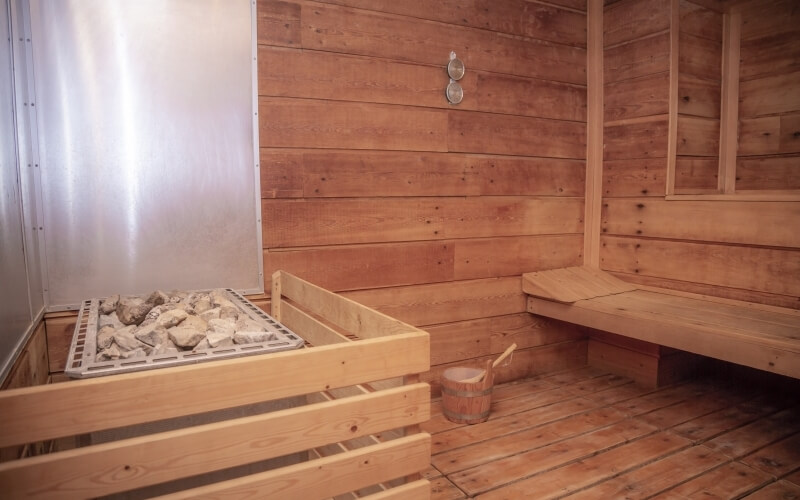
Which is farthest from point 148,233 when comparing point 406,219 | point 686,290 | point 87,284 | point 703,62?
point 703,62

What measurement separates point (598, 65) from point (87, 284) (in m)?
2.68

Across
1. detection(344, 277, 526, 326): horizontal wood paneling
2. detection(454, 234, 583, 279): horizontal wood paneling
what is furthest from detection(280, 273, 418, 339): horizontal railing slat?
detection(454, 234, 583, 279): horizontal wood paneling

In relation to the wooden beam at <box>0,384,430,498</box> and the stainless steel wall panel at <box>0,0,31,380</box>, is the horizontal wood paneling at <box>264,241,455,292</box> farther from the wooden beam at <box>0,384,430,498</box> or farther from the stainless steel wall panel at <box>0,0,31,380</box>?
the wooden beam at <box>0,384,430,498</box>

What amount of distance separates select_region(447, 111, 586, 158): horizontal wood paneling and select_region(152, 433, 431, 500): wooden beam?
1666 millimetres

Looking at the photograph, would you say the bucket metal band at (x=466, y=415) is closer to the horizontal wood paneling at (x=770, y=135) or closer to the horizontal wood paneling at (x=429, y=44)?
the horizontal wood paneling at (x=429, y=44)

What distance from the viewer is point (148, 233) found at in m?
1.91

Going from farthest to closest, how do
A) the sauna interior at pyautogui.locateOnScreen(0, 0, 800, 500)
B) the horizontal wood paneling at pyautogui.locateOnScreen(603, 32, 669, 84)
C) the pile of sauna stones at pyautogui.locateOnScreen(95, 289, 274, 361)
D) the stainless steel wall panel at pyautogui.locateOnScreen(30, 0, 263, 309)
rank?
1. the horizontal wood paneling at pyautogui.locateOnScreen(603, 32, 669, 84)
2. the stainless steel wall panel at pyautogui.locateOnScreen(30, 0, 263, 309)
3. the pile of sauna stones at pyautogui.locateOnScreen(95, 289, 274, 361)
4. the sauna interior at pyautogui.locateOnScreen(0, 0, 800, 500)

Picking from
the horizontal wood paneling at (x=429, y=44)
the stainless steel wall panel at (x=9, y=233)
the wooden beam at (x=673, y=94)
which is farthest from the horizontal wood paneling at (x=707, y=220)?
the stainless steel wall panel at (x=9, y=233)

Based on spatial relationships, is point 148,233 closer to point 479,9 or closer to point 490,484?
point 490,484

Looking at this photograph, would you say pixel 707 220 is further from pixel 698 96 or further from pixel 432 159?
pixel 432 159

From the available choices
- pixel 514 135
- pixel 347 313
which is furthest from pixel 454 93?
pixel 347 313

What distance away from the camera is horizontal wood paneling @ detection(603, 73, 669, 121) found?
2695 mm

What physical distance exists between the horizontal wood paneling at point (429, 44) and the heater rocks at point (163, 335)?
120 cm

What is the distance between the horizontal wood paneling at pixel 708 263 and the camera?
2.30 meters
